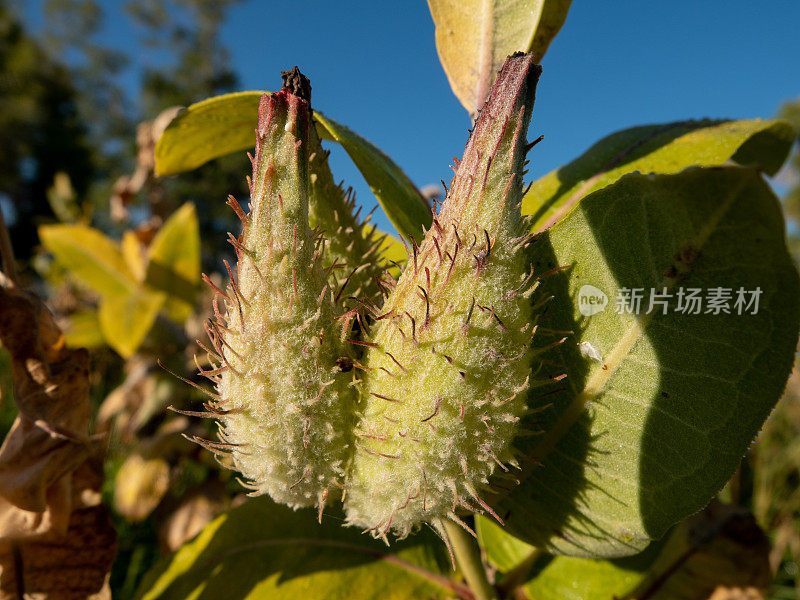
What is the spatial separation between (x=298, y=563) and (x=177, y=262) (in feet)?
8.02

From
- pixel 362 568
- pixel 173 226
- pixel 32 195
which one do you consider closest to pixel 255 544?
pixel 362 568

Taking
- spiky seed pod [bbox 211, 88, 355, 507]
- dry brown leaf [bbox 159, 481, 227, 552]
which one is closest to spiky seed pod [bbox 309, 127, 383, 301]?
spiky seed pod [bbox 211, 88, 355, 507]

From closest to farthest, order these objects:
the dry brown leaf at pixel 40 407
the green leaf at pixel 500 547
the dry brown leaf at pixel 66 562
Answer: the dry brown leaf at pixel 40 407
the dry brown leaf at pixel 66 562
the green leaf at pixel 500 547

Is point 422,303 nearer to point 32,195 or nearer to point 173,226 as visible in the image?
point 173,226

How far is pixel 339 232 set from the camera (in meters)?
0.74

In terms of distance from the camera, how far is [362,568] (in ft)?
3.59

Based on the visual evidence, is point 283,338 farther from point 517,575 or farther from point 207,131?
point 517,575

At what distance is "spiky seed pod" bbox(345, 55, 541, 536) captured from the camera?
1.83ft

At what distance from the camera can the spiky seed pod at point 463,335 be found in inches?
22.0

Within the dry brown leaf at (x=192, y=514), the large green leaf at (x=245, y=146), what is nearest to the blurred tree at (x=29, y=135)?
the dry brown leaf at (x=192, y=514)

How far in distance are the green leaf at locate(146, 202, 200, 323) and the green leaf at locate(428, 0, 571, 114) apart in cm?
262

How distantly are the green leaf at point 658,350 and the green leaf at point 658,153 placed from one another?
0.26 m

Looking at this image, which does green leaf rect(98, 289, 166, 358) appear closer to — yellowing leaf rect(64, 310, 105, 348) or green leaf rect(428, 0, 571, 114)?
yellowing leaf rect(64, 310, 105, 348)

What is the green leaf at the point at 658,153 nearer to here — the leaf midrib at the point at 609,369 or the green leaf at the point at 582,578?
the leaf midrib at the point at 609,369
